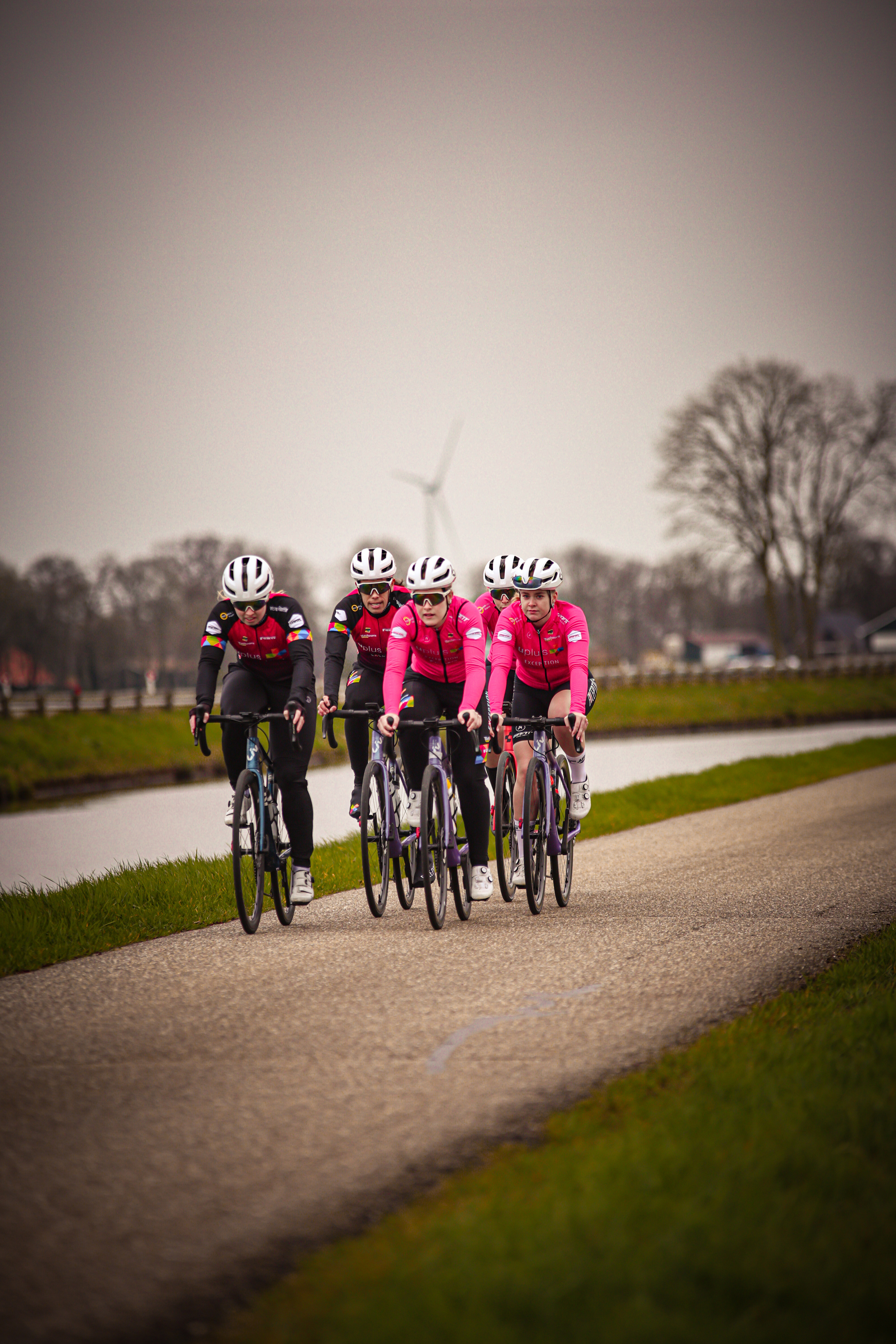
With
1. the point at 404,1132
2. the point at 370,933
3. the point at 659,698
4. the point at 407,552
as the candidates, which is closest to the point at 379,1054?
the point at 404,1132

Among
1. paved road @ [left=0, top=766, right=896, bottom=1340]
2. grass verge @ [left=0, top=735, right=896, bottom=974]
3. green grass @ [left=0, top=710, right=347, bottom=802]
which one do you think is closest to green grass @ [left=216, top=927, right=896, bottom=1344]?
paved road @ [left=0, top=766, right=896, bottom=1340]

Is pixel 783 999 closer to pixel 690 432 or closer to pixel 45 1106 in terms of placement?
pixel 45 1106

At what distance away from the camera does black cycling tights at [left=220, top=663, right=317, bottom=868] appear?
800cm

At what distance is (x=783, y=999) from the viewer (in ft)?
18.2

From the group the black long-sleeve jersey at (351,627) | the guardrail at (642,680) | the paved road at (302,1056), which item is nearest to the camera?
the paved road at (302,1056)

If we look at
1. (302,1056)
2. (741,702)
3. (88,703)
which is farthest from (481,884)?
(741,702)

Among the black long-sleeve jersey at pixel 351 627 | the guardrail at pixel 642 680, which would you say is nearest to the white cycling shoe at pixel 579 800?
the black long-sleeve jersey at pixel 351 627

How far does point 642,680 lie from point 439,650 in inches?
1814

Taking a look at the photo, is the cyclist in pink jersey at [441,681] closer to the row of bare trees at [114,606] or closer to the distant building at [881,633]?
the row of bare trees at [114,606]

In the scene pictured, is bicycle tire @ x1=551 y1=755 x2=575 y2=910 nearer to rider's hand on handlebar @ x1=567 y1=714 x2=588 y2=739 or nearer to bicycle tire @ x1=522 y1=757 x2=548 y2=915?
bicycle tire @ x1=522 y1=757 x2=548 y2=915

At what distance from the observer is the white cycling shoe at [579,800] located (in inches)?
340

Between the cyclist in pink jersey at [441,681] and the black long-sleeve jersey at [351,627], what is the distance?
1.10 meters

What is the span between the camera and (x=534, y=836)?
8.01m

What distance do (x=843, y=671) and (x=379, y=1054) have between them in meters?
54.7
